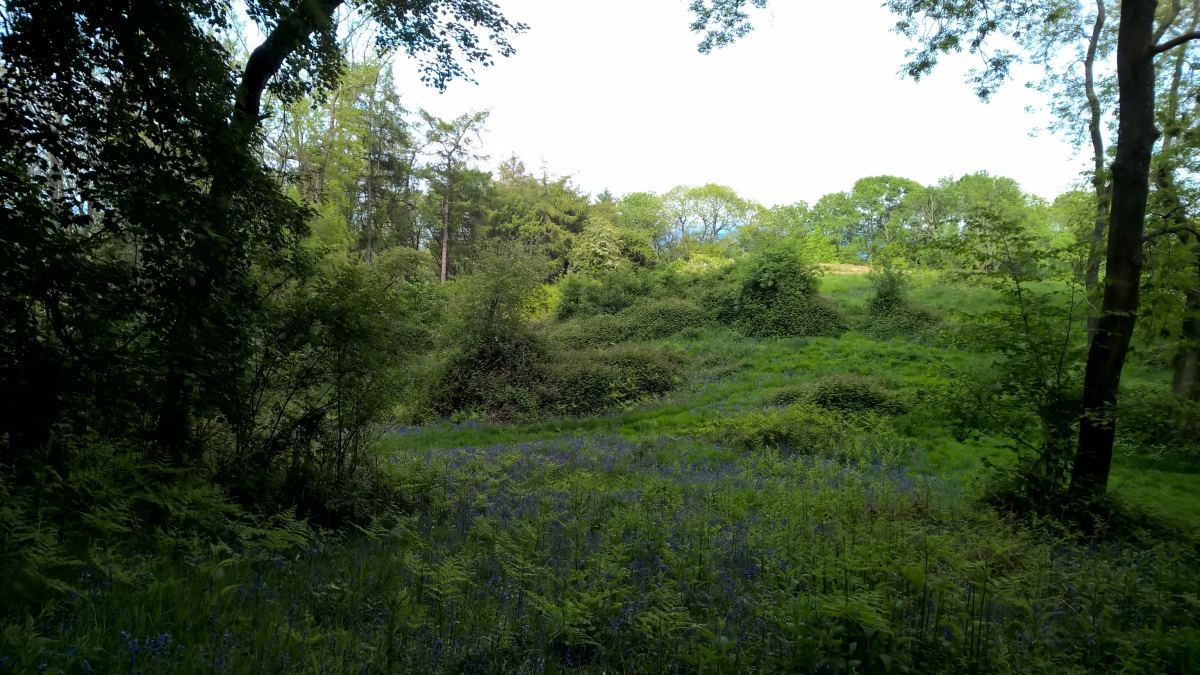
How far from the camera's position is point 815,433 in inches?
→ 463

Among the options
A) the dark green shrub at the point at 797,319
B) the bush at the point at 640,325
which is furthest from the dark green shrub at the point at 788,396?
the bush at the point at 640,325

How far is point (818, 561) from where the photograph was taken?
403 cm

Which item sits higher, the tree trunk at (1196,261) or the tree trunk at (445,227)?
the tree trunk at (445,227)

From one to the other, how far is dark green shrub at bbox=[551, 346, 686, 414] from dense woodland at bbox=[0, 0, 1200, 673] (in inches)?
278

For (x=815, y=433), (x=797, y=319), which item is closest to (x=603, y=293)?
(x=797, y=319)

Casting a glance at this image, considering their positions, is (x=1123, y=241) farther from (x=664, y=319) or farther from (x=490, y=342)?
(x=664, y=319)

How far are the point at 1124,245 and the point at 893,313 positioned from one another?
18617 millimetres

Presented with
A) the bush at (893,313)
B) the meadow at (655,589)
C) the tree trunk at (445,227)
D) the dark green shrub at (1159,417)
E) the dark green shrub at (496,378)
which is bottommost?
the dark green shrub at (496,378)

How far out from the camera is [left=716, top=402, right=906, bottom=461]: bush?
35.6ft

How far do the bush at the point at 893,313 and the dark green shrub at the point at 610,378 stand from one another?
8.68 metres

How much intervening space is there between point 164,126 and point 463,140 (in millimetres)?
42846

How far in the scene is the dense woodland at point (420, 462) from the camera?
3.00 meters

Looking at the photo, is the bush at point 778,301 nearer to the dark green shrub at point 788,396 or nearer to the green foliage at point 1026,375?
the dark green shrub at point 788,396

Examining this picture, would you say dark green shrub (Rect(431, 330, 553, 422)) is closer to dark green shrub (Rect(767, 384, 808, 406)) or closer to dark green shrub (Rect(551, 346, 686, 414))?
dark green shrub (Rect(551, 346, 686, 414))
